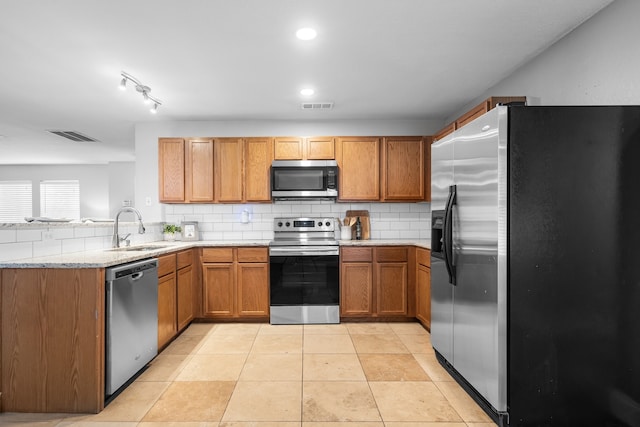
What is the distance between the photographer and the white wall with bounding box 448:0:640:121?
2104mm

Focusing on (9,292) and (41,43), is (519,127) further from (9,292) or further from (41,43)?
(41,43)

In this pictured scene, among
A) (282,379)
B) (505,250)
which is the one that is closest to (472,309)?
(505,250)

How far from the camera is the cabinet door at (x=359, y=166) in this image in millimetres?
4504

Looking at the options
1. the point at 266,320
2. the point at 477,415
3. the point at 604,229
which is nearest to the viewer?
the point at 604,229

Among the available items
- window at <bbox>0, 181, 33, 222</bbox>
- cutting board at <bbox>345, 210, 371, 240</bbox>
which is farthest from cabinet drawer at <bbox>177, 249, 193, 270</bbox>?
window at <bbox>0, 181, 33, 222</bbox>

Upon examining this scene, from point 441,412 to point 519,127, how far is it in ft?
5.66

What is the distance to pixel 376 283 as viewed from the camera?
4.18m

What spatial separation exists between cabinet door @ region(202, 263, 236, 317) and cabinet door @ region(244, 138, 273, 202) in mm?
942

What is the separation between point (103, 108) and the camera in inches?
171

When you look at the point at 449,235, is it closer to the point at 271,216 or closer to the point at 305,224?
the point at 305,224

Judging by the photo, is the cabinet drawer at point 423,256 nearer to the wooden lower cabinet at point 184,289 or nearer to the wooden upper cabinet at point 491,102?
the wooden upper cabinet at point 491,102

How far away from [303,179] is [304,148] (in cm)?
40

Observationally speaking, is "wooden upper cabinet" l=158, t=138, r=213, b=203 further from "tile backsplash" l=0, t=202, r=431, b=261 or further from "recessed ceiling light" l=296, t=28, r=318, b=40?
"recessed ceiling light" l=296, t=28, r=318, b=40

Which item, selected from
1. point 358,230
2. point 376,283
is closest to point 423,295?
point 376,283
